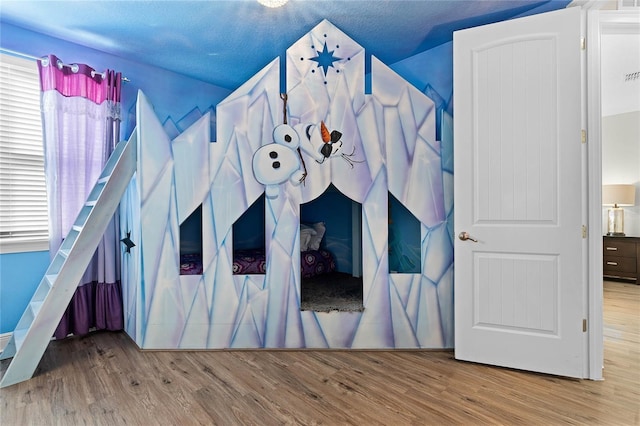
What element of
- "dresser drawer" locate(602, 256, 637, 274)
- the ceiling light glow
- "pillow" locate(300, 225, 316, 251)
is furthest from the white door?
"dresser drawer" locate(602, 256, 637, 274)

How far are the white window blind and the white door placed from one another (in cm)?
329

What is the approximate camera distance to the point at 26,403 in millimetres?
1842

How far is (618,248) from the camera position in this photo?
4.76 metres

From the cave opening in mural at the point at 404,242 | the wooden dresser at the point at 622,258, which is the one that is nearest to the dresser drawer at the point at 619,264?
the wooden dresser at the point at 622,258

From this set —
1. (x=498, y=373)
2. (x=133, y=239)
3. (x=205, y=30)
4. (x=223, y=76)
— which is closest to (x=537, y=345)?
(x=498, y=373)

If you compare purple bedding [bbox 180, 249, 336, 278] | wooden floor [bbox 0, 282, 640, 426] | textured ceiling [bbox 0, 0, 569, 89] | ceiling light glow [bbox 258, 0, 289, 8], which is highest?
textured ceiling [bbox 0, 0, 569, 89]

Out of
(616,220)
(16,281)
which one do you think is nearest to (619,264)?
(616,220)

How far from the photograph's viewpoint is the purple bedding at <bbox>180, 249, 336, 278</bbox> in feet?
8.75

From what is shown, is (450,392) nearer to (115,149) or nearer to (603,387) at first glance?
(603,387)

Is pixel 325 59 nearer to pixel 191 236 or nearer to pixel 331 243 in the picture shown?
pixel 331 243

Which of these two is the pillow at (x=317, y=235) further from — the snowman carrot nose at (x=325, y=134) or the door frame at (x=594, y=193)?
the door frame at (x=594, y=193)

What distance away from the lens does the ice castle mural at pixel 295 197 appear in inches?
98.2

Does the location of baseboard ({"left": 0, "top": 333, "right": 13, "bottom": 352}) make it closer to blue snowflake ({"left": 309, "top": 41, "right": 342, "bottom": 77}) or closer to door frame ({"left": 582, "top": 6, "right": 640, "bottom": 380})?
blue snowflake ({"left": 309, "top": 41, "right": 342, "bottom": 77})

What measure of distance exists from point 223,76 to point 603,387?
408cm
